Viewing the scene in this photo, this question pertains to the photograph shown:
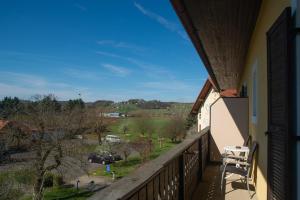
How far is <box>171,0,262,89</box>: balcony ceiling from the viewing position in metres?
3.26

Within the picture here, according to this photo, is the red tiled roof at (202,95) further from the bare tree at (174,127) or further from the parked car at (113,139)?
the parked car at (113,139)

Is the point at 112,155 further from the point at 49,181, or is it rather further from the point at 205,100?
the point at 205,100

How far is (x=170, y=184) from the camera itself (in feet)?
9.55

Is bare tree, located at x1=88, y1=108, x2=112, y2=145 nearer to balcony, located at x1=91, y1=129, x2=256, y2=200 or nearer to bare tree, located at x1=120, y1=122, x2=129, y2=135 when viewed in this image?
bare tree, located at x1=120, y1=122, x2=129, y2=135

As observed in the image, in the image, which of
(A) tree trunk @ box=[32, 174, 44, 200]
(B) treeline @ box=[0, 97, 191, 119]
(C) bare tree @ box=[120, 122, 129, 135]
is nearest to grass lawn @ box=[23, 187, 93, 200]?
(A) tree trunk @ box=[32, 174, 44, 200]

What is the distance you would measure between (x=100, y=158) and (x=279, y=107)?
35.6 m

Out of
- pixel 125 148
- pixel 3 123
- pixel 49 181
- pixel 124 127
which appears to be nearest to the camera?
pixel 3 123

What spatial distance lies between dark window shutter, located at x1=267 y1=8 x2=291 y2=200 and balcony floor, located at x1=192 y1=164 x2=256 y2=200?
1.50 m

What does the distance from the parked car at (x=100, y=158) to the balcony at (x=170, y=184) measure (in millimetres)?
30800

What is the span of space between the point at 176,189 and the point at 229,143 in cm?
424

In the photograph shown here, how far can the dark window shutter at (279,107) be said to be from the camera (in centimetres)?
207

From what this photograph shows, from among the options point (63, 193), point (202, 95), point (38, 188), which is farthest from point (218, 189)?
point (63, 193)

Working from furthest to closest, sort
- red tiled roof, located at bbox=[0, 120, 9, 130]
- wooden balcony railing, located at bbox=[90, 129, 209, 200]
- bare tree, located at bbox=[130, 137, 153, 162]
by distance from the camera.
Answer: bare tree, located at bbox=[130, 137, 153, 162]
red tiled roof, located at bbox=[0, 120, 9, 130]
wooden balcony railing, located at bbox=[90, 129, 209, 200]

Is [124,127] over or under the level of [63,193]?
over
